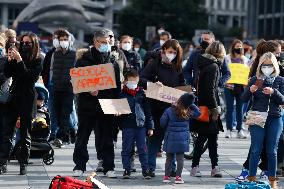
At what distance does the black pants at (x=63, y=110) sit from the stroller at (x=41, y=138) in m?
1.72

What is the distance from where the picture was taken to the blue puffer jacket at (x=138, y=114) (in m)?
13.9

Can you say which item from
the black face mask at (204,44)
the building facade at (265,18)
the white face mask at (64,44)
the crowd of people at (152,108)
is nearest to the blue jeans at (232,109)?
the white face mask at (64,44)

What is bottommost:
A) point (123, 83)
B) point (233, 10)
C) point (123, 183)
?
point (123, 183)

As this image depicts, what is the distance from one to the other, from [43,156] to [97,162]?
0.88m

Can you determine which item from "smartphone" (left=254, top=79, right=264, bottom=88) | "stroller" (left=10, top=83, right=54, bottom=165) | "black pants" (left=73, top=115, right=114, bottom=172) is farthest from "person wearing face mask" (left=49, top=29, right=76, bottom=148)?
"smartphone" (left=254, top=79, right=264, bottom=88)

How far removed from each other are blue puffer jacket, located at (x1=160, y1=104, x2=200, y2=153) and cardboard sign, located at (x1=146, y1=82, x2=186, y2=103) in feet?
0.96

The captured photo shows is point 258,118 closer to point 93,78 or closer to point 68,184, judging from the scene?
point 93,78

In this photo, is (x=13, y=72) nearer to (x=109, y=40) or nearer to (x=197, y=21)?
(x=109, y=40)

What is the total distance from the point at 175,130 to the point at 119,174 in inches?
49.6

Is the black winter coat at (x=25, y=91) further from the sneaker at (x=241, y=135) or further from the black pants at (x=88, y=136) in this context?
the sneaker at (x=241, y=135)

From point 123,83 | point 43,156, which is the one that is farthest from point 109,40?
point 43,156

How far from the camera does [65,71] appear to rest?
58.9 feet

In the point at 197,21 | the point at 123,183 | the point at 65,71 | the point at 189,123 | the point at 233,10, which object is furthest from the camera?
the point at 233,10

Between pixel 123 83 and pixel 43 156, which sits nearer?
pixel 123 83
